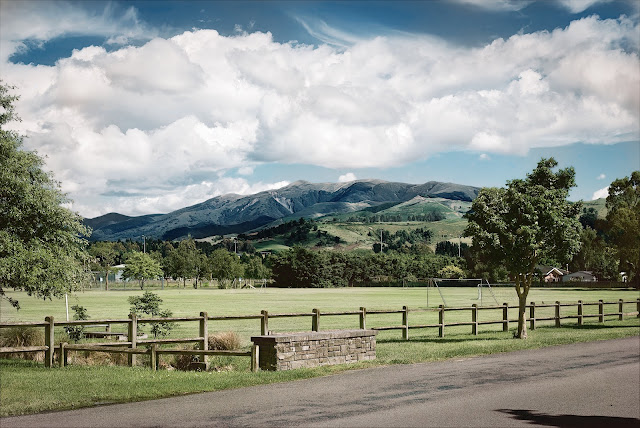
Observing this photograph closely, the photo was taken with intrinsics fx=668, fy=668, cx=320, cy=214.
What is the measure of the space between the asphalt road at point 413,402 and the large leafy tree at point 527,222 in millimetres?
8693

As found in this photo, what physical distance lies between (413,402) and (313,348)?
508 cm

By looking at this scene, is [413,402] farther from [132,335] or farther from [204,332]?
[132,335]

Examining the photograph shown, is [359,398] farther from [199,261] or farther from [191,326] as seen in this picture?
[199,261]

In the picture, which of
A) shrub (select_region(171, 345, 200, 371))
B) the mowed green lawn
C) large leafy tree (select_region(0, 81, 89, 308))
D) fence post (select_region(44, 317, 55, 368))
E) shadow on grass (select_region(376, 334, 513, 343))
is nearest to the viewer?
fence post (select_region(44, 317, 55, 368))

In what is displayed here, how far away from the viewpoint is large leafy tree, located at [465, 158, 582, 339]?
83.4 feet

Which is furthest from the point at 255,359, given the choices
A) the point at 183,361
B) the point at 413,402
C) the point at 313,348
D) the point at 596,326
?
the point at 596,326

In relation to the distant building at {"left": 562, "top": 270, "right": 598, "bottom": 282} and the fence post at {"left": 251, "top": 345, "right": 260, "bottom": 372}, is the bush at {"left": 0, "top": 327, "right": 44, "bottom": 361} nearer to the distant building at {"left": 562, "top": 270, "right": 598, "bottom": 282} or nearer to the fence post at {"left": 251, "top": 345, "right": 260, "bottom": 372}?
the fence post at {"left": 251, "top": 345, "right": 260, "bottom": 372}

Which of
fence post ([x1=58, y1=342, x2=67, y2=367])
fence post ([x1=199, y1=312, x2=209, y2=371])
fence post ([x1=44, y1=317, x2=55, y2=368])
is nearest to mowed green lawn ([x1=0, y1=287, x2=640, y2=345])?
fence post ([x1=199, y1=312, x2=209, y2=371])

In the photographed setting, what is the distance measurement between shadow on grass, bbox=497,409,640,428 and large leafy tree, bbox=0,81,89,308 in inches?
693

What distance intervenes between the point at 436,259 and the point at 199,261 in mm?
59658

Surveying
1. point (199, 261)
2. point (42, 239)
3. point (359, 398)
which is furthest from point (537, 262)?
point (199, 261)

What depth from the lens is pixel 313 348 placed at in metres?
16.9

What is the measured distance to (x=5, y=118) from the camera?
1013 inches

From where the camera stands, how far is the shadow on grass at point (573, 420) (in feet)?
33.6
